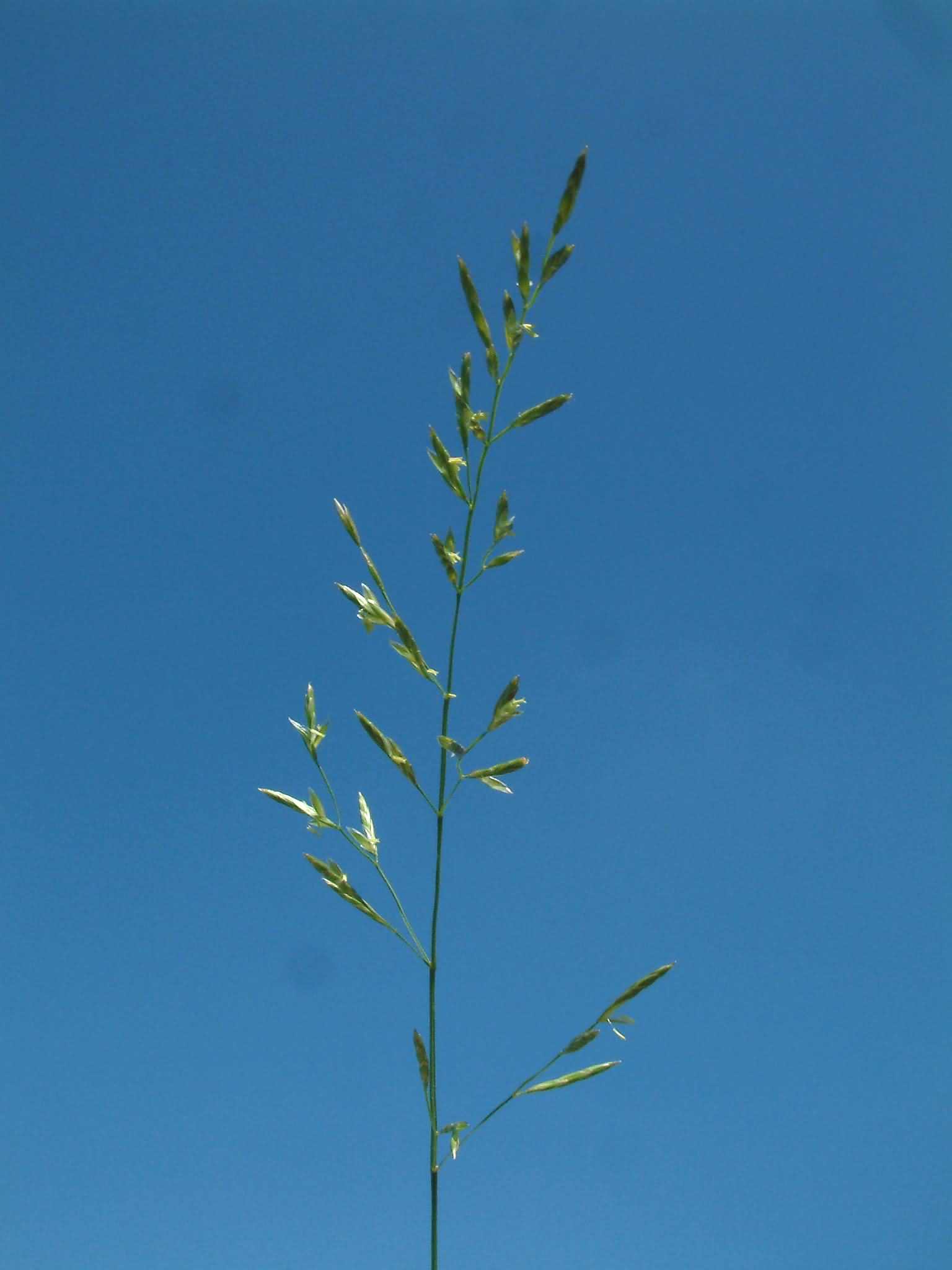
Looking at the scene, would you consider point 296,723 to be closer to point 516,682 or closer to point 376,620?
point 376,620

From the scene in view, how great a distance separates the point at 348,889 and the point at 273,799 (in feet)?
0.75

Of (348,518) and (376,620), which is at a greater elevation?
(348,518)

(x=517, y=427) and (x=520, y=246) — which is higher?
(x=520, y=246)

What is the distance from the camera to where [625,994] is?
190 centimetres

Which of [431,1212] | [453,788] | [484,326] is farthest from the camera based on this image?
[484,326]

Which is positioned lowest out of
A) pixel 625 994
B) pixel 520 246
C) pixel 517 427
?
pixel 625 994

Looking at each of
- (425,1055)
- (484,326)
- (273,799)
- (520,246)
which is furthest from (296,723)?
(520,246)

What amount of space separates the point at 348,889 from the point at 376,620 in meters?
0.48

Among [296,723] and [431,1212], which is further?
[296,723]

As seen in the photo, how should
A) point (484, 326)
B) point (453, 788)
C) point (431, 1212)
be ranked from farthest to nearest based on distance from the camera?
point (484, 326) → point (453, 788) → point (431, 1212)

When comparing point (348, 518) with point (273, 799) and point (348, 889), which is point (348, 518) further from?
point (348, 889)

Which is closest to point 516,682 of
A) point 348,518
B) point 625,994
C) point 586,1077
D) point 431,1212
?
point 348,518

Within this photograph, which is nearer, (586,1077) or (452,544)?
(586,1077)

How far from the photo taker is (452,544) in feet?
6.65
